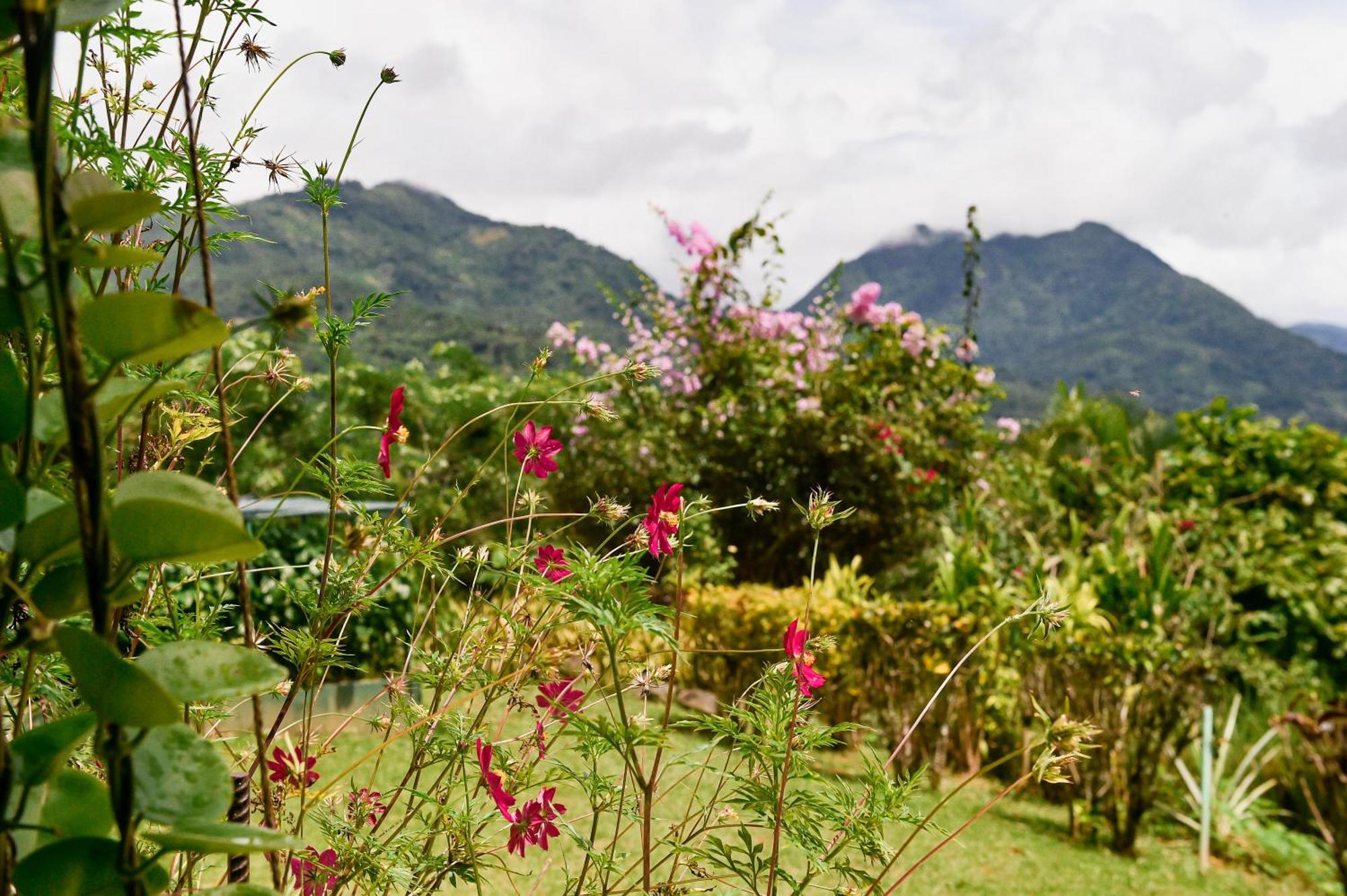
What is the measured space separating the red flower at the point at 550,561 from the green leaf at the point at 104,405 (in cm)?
41

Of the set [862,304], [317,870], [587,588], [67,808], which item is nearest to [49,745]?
[67,808]

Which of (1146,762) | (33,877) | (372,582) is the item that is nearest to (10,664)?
→ (372,582)

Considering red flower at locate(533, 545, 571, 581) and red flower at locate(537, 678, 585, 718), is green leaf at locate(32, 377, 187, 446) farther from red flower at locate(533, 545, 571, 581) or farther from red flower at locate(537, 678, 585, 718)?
red flower at locate(537, 678, 585, 718)

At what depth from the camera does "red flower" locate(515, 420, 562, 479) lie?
1.28 m

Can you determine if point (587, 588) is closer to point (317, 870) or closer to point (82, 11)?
point (82, 11)

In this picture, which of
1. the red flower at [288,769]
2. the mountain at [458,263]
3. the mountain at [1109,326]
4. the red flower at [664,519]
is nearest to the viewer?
the red flower at [664,519]

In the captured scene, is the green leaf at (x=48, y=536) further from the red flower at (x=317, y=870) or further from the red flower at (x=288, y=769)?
the red flower at (x=288, y=769)

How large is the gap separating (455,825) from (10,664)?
1.49 feet

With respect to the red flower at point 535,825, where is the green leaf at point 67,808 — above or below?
above

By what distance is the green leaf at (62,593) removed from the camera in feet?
1.18

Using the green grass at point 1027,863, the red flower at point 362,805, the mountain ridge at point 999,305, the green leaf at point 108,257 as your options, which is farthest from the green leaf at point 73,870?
the mountain ridge at point 999,305

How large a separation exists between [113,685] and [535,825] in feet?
3.05

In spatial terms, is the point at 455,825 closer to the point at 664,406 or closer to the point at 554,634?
the point at 554,634

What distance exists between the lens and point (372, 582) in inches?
44.0
